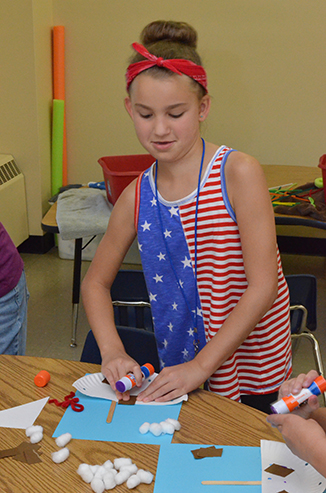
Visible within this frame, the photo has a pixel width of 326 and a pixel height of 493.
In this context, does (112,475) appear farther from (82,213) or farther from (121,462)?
(82,213)

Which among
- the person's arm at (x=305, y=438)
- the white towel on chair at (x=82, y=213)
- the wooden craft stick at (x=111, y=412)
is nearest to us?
the person's arm at (x=305, y=438)

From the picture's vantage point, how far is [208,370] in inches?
45.7

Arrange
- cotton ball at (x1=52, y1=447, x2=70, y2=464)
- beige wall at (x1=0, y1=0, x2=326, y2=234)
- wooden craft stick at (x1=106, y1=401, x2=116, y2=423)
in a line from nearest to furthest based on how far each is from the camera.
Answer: cotton ball at (x1=52, y1=447, x2=70, y2=464) → wooden craft stick at (x1=106, y1=401, x2=116, y2=423) → beige wall at (x1=0, y1=0, x2=326, y2=234)

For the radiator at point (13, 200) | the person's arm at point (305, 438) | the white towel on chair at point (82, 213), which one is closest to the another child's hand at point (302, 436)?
the person's arm at point (305, 438)

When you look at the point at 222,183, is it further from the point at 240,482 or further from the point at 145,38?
the point at 240,482

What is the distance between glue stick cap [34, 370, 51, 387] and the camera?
115cm

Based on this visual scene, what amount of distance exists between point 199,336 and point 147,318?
1.96ft

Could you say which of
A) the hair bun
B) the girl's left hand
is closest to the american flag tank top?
the girl's left hand

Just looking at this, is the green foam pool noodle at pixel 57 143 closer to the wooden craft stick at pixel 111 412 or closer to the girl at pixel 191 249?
the girl at pixel 191 249

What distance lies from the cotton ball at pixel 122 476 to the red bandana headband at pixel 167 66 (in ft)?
2.59

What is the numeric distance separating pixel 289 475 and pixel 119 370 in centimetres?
41

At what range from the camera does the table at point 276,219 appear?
247cm

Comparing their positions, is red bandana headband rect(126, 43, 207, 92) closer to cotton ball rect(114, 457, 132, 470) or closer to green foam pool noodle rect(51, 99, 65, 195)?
cotton ball rect(114, 457, 132, 470)

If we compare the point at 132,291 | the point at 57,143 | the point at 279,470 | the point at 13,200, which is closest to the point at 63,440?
the point at 279,470
